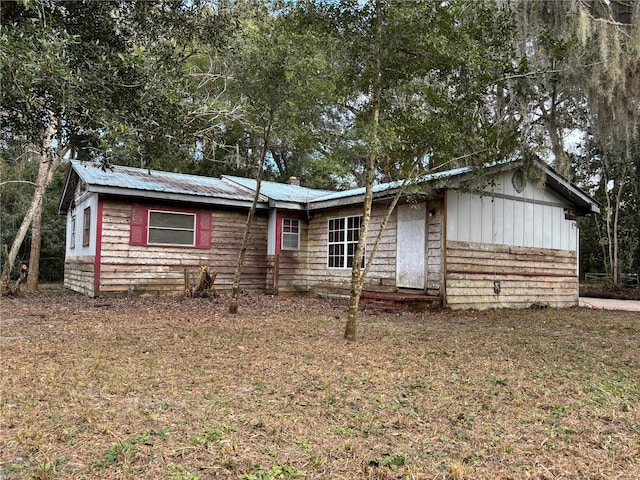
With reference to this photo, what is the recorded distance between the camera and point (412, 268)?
10.8 m

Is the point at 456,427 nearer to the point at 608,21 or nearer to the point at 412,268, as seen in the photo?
the point at 412,268

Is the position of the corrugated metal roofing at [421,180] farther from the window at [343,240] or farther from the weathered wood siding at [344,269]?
the window at [343,240]

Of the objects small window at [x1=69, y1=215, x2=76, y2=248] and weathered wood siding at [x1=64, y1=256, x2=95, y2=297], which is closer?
weathered wood siding at [x1=64, y1=256, x2=95, y2=297]

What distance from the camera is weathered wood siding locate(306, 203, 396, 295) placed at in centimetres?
1137

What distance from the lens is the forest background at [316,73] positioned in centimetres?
398

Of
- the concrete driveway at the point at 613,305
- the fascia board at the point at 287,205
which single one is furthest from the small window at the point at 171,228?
the concrete driveway at the point at 613,305

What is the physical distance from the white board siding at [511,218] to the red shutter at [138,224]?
7.70m

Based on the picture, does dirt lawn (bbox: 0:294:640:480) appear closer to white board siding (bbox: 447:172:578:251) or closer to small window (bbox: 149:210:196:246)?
white board siding (bbox: 447:172:578:251)

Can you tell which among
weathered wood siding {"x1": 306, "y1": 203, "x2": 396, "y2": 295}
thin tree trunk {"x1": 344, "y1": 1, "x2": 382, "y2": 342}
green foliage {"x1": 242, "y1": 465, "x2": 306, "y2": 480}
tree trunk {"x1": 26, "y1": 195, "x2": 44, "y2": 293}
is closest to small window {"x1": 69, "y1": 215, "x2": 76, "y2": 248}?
tree trunk {"x1": 26, "y1": 195, "x2": 44, "y2": 293}

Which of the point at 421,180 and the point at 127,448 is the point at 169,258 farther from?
the point at 127,448

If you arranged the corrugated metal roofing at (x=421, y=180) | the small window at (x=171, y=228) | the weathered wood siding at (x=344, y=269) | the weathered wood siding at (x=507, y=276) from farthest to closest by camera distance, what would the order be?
the small window at (x=171, y=228)
the weathered wood siding at (x=344, y=269)
the weathered wood siding at (x=507, y=276)
the corrugated metal roofing at (x=421, y=180)

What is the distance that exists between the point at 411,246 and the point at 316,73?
5204 millimetres

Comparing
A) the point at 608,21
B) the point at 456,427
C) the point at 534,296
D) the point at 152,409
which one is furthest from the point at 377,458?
the point at 534,296

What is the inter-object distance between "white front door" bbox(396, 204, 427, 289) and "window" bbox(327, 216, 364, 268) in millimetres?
1533
